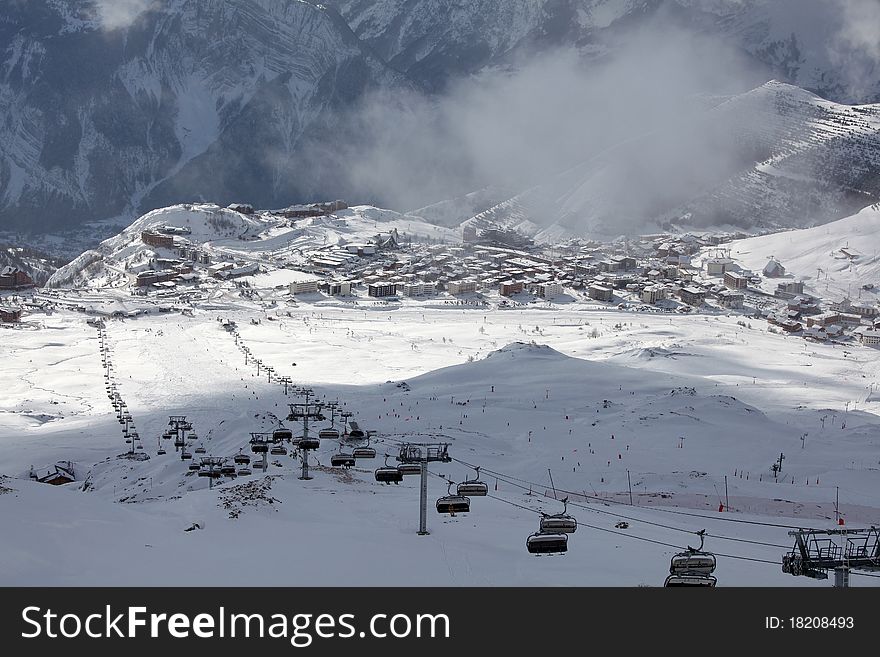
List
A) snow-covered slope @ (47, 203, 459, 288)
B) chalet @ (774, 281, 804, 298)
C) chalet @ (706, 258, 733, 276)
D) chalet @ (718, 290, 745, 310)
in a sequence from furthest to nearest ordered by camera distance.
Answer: snow-covered slope @ (47, 203, 459, 288) < chalet @ (706, 258, 733, 276) < chalet @ (774, 281, 804, 298) < chalet @ (718, 290, 745, 310)

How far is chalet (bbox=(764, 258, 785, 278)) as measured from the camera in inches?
3732

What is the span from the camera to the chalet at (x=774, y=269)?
94.8 m

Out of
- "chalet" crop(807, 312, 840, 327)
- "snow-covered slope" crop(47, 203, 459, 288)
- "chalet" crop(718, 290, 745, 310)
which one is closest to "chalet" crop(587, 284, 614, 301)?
"chalet" crop(718, 290, 745, 310)

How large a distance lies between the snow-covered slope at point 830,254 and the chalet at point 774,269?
863mm

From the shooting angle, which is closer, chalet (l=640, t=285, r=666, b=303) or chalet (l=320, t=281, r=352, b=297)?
chalet (l=640, t=285, r=666, b=303)

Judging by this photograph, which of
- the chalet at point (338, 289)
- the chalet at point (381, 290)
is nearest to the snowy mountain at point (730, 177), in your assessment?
the chalet at point (381, 290)

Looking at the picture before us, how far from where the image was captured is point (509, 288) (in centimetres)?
9150

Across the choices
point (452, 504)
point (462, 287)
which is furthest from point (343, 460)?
point (462, 287)

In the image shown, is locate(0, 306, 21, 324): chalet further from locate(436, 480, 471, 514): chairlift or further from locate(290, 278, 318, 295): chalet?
locate(436, 480, 471, 514): chairlift

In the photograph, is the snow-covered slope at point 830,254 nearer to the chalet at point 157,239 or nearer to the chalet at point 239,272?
the chalet at point 239,272

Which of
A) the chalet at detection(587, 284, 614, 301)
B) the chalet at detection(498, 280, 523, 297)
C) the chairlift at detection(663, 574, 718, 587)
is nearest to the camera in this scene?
the chairlift at detection(663, 574, 718, 587)

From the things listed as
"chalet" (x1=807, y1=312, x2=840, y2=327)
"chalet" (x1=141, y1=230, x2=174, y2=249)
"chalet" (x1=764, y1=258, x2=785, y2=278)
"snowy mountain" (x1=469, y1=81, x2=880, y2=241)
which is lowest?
"chalet" (x1=807, y1=312, x2=840, y2=327)

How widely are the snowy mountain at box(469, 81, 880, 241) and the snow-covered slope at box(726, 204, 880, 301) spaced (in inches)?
1073

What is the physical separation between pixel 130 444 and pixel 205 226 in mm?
93736
